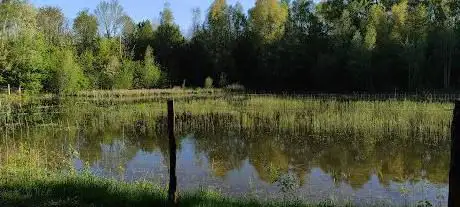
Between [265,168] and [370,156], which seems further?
[370,156]

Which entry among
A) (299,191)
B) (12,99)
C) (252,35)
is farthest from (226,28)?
(299,191)

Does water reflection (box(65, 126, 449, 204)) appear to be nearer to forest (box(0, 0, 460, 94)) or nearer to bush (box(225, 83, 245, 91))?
forest (box(0, 0, 460, 94))

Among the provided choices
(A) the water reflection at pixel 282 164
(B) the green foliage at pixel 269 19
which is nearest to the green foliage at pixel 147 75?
(B) the green foliage at pixel 269 19

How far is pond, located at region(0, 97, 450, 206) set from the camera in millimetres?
10602

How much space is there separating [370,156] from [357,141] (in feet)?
6.97

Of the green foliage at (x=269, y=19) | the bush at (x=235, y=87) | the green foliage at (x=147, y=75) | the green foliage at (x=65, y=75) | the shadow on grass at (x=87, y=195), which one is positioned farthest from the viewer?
the green foliage at (x=269, y=19)

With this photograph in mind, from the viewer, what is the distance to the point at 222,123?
22.4 metres

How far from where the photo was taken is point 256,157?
48.8 feet

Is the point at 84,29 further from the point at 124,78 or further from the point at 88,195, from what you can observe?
the point at 88,195

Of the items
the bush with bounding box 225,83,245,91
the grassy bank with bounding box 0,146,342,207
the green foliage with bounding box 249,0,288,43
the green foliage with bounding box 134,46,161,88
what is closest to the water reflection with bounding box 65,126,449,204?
the grassy bank with bounding box 0,146,342,207

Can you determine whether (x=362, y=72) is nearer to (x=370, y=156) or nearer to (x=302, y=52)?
(x=302, y=52)

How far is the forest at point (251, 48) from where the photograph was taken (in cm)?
4225

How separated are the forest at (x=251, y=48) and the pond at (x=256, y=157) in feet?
62.6

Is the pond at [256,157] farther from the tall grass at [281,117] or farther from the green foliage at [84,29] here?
the green foliage at [84,29]
